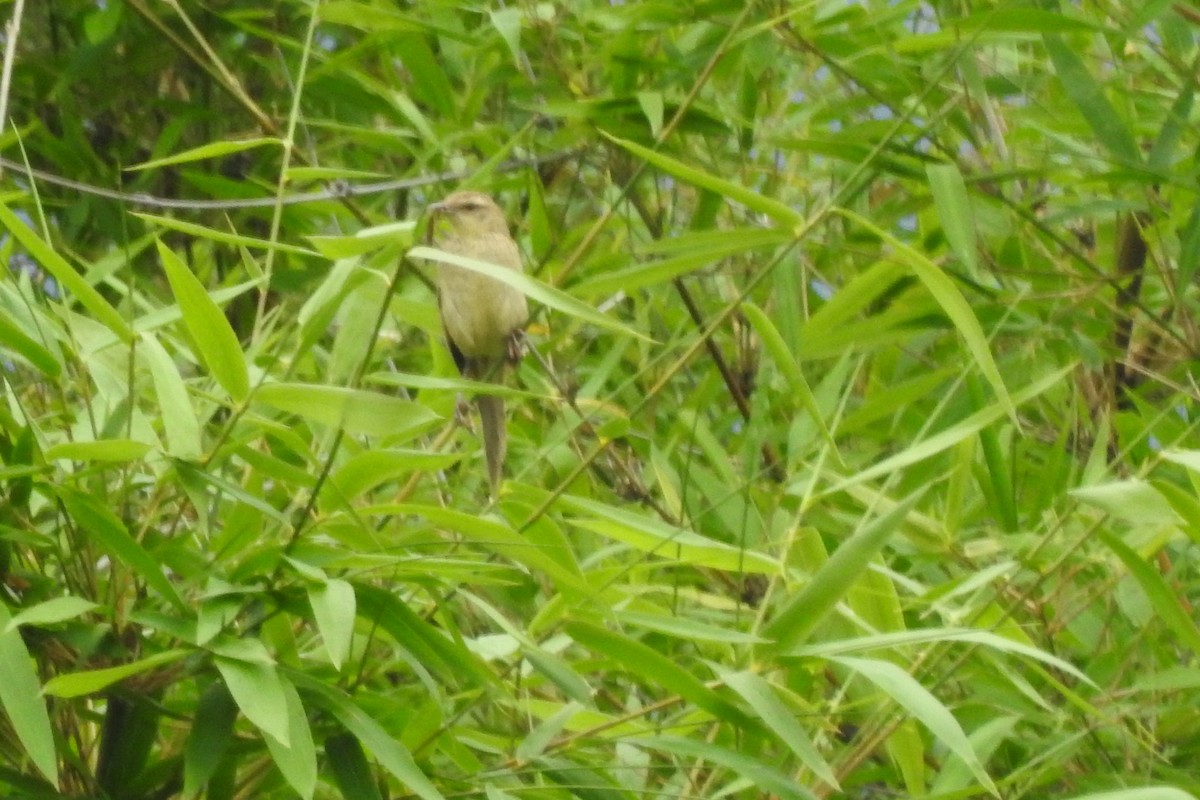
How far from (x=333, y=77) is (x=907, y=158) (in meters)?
0.69

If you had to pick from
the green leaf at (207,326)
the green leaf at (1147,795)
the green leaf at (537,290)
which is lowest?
the green leaf at (1147,795)

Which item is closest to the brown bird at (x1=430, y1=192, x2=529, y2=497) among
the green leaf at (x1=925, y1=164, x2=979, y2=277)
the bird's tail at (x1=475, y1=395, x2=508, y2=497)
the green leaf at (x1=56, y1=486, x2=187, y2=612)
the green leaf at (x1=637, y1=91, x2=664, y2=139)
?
the bird's tail at (x1=475, y1=395, x2=508, y2=497)

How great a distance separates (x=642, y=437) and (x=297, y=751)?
Result: 2.35 ft

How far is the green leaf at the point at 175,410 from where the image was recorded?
1.11 meters

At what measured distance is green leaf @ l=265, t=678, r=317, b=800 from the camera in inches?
40.5

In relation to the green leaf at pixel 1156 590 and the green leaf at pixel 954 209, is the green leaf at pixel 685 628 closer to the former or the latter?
the green leaf at pixel 1156 590

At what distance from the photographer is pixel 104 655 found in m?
1.10

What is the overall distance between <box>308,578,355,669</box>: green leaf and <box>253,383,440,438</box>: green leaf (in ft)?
0.32

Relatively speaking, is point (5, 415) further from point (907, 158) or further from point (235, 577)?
point (907, 158)

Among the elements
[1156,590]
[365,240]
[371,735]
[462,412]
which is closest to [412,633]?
[371,735]

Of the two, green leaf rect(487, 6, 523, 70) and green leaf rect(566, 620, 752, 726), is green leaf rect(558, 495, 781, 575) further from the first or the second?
green leaf rect(487, 6, 523, 70)

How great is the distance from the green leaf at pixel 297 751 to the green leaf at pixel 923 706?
347 mm

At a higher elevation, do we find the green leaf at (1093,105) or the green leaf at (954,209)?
the green leaf at (1093,105)

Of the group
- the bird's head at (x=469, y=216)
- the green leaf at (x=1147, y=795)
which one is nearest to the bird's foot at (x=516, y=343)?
the bird's head at (x=469, y=216)
